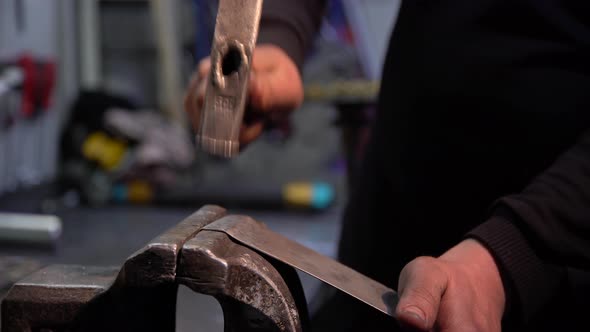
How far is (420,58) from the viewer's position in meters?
0.85

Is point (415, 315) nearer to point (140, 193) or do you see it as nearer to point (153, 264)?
point (153, 264)

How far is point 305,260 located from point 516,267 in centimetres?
21

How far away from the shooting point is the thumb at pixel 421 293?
0.47 metres

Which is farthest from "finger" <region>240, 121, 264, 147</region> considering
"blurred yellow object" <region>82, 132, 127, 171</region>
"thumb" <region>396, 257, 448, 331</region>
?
"blurred yellow object" <region>82, 132, 127, 171</region>

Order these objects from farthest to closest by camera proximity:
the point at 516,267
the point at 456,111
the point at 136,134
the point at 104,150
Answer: the point at 136,134
the point at 104,150
the point at 456,111
the point at 516,267

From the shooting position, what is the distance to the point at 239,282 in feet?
1.53

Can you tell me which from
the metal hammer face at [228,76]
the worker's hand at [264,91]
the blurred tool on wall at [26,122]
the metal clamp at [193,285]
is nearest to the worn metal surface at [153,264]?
→ the metal clamp at [193,285]

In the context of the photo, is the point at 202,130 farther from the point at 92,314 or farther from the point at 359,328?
the point at 359,328

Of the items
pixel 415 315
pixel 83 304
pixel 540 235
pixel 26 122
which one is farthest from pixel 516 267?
pixel 26 122

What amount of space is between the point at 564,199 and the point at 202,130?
36 centimetres

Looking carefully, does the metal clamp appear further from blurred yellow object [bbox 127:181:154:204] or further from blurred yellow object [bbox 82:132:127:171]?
blurred yellow object [bbox 82:132:127:171]

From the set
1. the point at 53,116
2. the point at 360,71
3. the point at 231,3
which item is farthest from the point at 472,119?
the point at 53,116

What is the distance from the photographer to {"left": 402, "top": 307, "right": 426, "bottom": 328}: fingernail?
0.47 m

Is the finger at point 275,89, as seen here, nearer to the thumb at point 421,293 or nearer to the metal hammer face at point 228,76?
the metal hammer face at point 228,76
